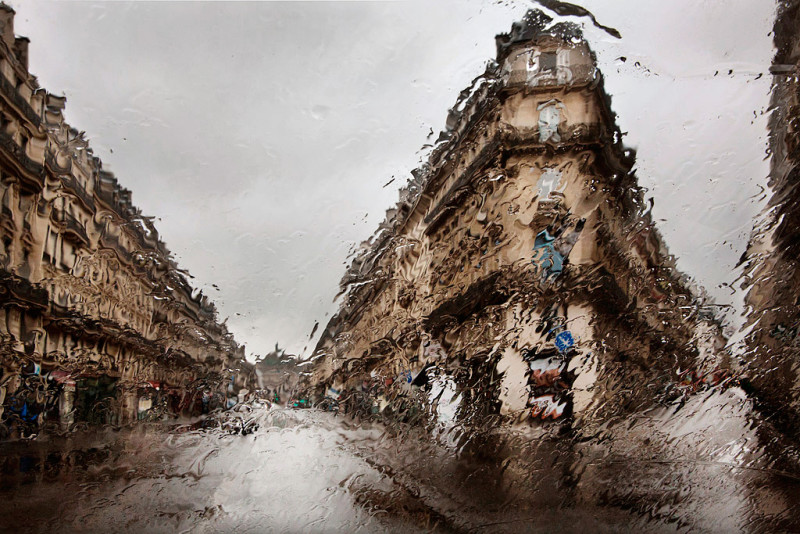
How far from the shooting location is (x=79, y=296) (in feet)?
3.10

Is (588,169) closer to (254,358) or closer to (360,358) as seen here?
(360,358)

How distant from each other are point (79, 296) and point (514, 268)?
2.73 feet

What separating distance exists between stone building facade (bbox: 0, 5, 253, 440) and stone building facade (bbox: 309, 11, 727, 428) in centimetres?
29

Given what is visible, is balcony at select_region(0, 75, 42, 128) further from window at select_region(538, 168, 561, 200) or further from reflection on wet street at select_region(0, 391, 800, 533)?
window at select_region(538, 168, 561, 200)

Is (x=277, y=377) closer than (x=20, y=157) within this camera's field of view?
No

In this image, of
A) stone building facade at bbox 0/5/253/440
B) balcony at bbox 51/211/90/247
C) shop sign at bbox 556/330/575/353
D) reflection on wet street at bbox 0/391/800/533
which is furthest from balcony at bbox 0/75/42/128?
shop sign at bbox 556/330/575/353

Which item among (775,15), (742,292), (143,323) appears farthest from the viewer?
(742,292)

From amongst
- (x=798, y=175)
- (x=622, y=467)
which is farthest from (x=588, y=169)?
(x=622, y=467)

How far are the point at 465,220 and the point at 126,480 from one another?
867 mm

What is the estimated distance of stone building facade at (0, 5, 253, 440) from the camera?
897 millimetres

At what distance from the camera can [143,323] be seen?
3.32 ft

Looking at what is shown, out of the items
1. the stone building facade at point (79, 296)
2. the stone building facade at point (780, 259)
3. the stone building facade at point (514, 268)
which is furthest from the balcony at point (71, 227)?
the stone building facade at point (780, 259)

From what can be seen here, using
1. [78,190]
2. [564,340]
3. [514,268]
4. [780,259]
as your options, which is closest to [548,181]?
[514,268]

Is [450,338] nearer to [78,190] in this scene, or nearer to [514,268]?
[514,268]
